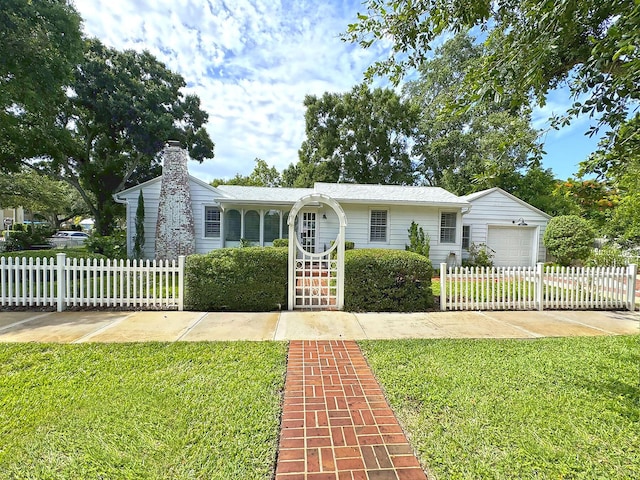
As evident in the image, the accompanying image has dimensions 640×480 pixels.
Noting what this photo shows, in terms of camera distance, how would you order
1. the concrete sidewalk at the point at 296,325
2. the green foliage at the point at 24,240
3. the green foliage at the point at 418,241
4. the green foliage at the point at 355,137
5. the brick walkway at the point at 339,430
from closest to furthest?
the brick walkway at the point at 339,430
the concrete sidewalk at the point at 296,325
the green foliage at the point at 418,241
the green foliage at the point at 24,240
the green foliage at the point at 355,137

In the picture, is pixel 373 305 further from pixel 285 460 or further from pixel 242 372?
pixel 285 460

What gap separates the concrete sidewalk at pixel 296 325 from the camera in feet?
15.3

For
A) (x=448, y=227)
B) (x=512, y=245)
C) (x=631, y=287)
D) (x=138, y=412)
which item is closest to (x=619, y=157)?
(x=138, y=412)

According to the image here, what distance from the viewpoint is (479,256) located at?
1274 cm

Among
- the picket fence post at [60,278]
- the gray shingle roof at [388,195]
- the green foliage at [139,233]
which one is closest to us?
the picket fence post at [60,278]

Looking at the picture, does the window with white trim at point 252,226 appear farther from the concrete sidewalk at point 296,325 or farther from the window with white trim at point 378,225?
the concrete sidewalk at point 296,325

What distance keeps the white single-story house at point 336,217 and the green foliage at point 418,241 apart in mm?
406

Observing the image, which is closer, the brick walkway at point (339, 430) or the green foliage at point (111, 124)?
the brick walkway at point (339, 430)

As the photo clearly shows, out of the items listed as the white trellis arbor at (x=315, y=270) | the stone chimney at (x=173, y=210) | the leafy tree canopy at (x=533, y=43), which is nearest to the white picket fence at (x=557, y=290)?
the white trellis arbor at (x=315, y=270)

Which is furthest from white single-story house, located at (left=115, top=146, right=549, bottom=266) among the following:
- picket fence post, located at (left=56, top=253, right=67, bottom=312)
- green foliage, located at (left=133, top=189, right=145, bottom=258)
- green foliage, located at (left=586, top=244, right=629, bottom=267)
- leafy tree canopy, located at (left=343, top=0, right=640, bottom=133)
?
leafy tree canopy, located at (left=343, top=0, right=640, bottom=133)

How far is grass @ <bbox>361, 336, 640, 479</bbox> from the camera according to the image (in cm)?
214

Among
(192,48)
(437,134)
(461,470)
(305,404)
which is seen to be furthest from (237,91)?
(437,134)

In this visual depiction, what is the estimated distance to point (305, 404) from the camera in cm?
284

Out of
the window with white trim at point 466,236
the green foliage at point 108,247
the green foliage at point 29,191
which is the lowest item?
the green foliage at point 108,247
